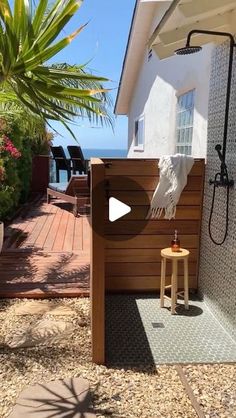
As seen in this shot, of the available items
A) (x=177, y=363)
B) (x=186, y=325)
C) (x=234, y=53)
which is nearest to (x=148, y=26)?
(x=234, y=53)

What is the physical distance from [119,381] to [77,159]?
992 centimetres

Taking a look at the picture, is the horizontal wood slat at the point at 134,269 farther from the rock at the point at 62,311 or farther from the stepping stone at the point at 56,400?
the stepping stone at the point at 56,400

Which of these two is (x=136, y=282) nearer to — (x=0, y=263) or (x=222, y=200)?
(x=222, y=200)

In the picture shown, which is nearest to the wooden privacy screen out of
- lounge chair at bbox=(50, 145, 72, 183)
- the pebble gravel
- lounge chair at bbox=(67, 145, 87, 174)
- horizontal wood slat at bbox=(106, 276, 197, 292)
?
horizontal wood slat at bbox=(106, 276, 197, 292)

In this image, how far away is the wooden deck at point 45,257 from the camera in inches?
172

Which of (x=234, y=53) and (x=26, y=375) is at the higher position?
(x=234, y=53)

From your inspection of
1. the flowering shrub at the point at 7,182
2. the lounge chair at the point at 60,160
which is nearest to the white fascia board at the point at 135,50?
the lounge chair at the point at 60,160

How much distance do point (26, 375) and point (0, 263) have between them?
2.61m

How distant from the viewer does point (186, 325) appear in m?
3.71

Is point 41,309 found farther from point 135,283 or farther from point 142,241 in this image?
point 142,241

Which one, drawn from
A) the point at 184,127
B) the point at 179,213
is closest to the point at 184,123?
the point at 184,127

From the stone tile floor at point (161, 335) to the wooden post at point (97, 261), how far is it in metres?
0.22

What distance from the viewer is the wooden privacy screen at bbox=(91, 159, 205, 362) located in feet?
13.4

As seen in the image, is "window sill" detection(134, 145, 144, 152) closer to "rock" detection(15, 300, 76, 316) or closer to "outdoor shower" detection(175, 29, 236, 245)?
"outdoor shower" detection(175, 29, 236, 245)
